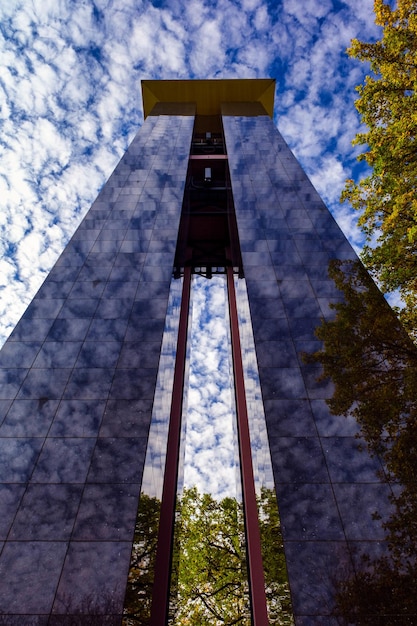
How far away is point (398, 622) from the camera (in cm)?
642

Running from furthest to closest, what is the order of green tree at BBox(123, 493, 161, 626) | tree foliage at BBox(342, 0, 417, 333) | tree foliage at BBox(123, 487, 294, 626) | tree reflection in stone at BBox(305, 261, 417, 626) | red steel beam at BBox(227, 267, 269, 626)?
tree foliage at BBox(342, 0, 417, 333) → red steel beam at BBox(227, 267, 269, 626) → tree foliage at BBox(123, 487, 294, 626) → green tree at BBox(123, 493, 161, 626) → tree reflection in stone at BBox(305, 261, 417, 626)

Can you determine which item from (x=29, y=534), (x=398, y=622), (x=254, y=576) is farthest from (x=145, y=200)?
(x=398, y=622)

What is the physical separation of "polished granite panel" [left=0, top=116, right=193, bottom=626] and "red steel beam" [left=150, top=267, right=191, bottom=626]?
2.53 meters

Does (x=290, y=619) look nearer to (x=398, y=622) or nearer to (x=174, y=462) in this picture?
(x=398, y=622)

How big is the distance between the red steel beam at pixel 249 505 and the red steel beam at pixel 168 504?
2.26 metres

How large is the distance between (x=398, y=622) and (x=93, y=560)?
5824 millimetres

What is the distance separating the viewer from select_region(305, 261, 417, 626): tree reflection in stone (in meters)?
6.73

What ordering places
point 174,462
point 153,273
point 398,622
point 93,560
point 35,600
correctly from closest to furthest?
point 398,622 < point 35,600 < point 93,560 < point 174,462 < point 153,273

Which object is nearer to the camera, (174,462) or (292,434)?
(292,434)

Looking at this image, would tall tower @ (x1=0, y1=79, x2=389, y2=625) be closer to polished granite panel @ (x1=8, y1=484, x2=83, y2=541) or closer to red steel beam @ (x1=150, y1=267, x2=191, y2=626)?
polished granite panel @ (x1=8, y1=484, x2=83, y2=541)

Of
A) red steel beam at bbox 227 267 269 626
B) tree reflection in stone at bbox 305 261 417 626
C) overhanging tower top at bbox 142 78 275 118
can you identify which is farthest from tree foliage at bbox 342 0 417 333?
overhanging tower top at bbox 142 78 275 118

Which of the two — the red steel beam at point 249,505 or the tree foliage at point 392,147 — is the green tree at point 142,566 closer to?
the red steel beam at point 249,505

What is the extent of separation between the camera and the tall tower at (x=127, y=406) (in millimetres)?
7223

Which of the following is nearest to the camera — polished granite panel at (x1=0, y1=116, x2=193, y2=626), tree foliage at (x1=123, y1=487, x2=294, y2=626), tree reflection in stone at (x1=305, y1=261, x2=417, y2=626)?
tree reflection in stone at (x1=305, y1=261, x2=417, y2=626)
